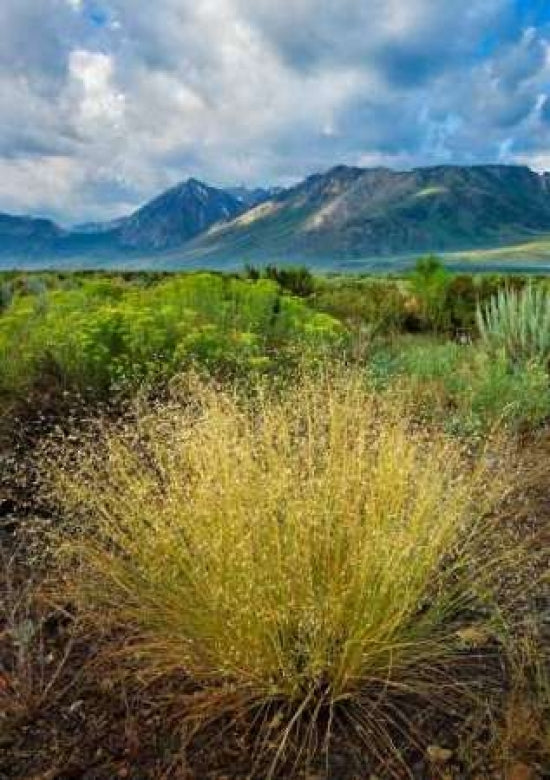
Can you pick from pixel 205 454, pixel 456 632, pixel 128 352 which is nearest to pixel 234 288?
pixel 128 352

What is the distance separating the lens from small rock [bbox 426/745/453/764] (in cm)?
262

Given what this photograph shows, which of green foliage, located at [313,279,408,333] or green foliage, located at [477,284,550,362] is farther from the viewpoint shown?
green foliage, located at [313,279,408,333]

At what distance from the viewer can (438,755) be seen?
2627 mm

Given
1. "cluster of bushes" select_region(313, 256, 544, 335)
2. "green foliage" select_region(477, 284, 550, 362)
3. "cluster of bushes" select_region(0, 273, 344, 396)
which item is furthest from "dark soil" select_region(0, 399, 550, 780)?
"cluster of bushes" select_region(313, 256, 544, 335)

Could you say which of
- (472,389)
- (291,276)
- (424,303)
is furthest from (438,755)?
(291,276)

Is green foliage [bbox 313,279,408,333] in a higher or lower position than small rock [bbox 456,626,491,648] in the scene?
lower

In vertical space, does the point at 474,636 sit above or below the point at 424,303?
above

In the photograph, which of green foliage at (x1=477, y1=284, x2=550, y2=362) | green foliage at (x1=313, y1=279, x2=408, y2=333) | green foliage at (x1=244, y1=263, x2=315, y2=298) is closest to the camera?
green foliage at (x1=477, y1=284, x2=550, y2=362)

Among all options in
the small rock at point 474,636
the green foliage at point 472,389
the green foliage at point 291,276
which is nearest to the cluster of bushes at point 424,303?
the green foliage at point 291,276

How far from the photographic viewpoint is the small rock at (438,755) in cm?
262

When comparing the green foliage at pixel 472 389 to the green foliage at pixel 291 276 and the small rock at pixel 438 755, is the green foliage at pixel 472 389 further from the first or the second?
the green foliage at pixel 291 276

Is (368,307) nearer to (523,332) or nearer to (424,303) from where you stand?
(424,303)

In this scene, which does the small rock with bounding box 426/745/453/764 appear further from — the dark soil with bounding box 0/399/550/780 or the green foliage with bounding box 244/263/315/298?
the green foliage with bounding box 244/263/315/298

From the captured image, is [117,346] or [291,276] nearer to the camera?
[117,346]
